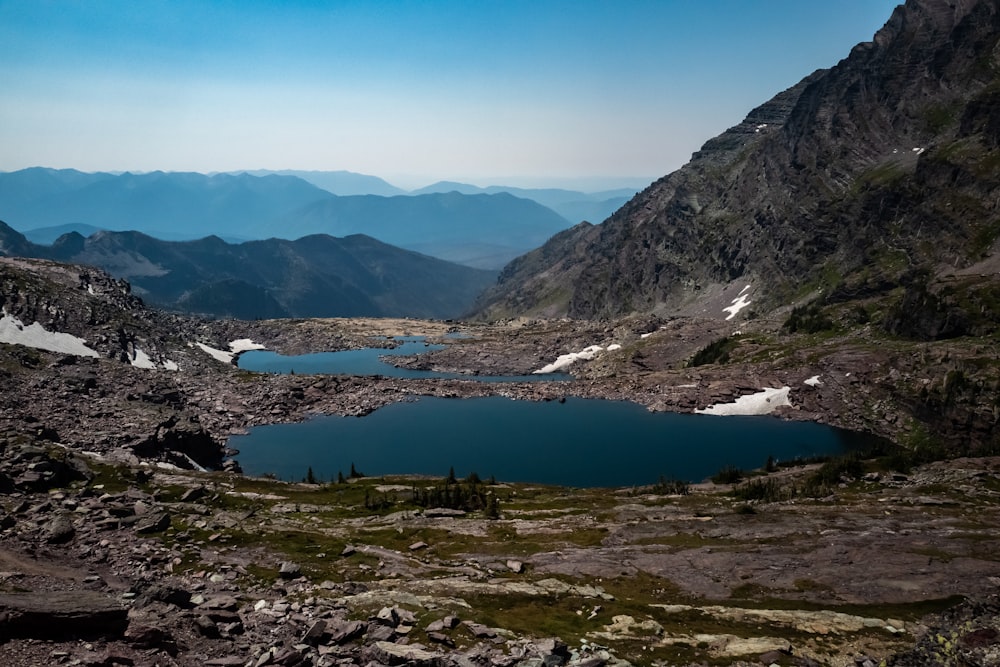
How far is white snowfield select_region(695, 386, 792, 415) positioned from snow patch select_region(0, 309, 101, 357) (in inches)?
6377

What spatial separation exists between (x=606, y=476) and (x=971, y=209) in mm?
166377

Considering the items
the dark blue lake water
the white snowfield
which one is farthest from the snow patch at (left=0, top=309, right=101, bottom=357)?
the white snowfield

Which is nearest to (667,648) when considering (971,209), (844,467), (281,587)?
(281,587)

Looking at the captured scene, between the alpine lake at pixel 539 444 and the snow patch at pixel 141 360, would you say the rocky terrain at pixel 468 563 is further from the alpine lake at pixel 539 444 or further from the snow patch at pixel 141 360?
the snow patch at pixel 141 360

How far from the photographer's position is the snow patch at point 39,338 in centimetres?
14375

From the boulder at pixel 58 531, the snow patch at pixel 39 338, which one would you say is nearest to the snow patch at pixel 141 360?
the snow patch at pixel 39 338

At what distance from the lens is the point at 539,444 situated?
463 feet

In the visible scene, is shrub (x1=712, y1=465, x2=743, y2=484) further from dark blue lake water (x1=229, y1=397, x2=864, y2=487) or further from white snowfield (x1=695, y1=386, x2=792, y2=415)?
white snowfield (x1=695, y1=386, x2=792, y2=415)

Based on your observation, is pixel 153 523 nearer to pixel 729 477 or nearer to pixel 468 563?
pixel 468 563

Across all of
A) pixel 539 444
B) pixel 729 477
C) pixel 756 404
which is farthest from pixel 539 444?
pixel 756 404

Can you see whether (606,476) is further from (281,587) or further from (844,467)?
(281,587)

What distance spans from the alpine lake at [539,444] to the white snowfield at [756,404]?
3.91m

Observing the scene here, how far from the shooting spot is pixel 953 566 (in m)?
45.9

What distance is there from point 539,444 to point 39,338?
12748 centimetres
